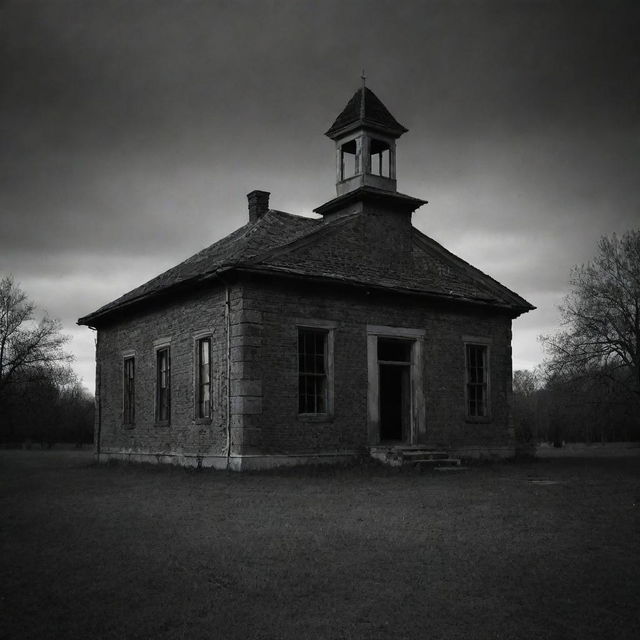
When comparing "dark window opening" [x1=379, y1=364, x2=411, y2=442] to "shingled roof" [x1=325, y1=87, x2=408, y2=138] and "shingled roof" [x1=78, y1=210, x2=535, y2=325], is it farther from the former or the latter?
"shingled roof" [x1=325, y1=87, x2=408, y2=138]

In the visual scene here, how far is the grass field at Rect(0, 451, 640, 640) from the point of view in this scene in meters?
5.49

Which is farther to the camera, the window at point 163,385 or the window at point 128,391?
the window at point 128,391

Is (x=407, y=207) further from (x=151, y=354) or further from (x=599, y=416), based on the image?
(x=599, y=416)

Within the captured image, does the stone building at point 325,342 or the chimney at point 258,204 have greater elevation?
the chimney at point 258,204

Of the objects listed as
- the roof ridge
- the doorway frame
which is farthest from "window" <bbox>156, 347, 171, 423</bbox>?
the doorway frame

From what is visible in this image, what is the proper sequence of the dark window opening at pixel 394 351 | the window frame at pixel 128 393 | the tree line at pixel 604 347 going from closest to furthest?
the dark window opening at pixel 394 351 < the window frame at pixel 128 393 < the tree line at pixel 604 347

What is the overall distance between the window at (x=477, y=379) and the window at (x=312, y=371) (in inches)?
213

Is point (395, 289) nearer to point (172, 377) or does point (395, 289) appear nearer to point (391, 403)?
point (391, 403)

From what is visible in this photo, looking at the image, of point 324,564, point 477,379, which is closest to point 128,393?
point 477,379

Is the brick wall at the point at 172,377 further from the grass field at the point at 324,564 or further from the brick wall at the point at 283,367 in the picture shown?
the grass field at the point at 324,564

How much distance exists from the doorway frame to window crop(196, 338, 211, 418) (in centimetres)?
420

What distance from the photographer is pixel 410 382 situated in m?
20.6

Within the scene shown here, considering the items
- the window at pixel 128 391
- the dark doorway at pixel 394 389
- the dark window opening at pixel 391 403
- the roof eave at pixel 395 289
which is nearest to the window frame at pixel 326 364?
the roof eave at pixel 395 289

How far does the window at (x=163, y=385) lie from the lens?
2113 centimetres
